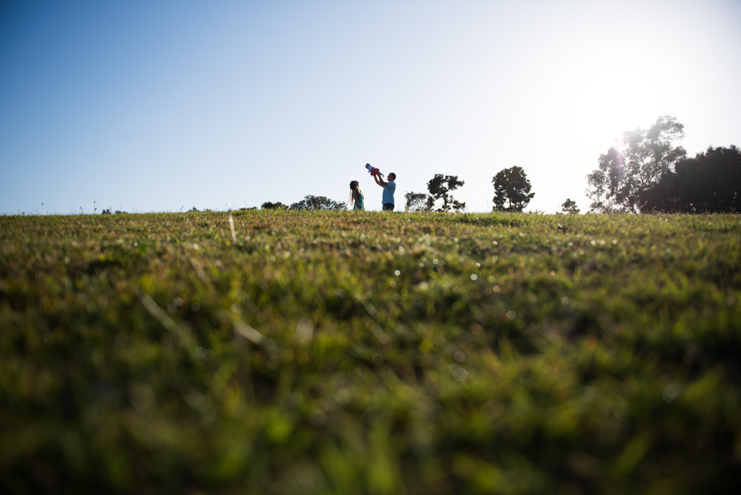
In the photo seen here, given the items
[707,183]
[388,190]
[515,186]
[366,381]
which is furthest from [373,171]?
[515,186]

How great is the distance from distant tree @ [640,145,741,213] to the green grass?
132 ft

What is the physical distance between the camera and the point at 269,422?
3.83 feet

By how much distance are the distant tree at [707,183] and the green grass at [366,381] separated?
132 ft

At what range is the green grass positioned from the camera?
100cm

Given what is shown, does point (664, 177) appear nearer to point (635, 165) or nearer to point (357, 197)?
point (635, 165)

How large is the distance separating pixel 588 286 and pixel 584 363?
1.41 meters

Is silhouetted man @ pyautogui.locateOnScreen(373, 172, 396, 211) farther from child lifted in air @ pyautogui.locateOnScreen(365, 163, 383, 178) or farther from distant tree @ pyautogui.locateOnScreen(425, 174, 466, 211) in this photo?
distant tree @ pyautogui.locateOnScreen(425, 174, 466, 211)

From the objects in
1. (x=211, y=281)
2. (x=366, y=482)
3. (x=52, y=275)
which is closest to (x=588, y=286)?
(x=366, y=482)

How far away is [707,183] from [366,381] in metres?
47.0

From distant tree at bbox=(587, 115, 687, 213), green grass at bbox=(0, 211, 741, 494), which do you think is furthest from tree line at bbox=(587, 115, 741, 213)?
green grass at bbox=(0, 211, 741, 494)

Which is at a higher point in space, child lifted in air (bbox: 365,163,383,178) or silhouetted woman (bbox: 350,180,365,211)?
child lifted in air (bbox: 365,163,383,178)

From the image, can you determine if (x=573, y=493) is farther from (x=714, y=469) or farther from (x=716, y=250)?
(x=716, y=250)

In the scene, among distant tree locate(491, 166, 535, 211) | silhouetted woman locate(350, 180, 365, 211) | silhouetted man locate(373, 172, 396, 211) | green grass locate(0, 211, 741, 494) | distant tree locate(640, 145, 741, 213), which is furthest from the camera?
distant tree locate(491, 166, 535, 211)

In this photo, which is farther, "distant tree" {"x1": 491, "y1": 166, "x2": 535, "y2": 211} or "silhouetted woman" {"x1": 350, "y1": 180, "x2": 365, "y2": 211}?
"distant tree" {"x1": 491, "y1": 166, "x2": 535, "y2": 211}
